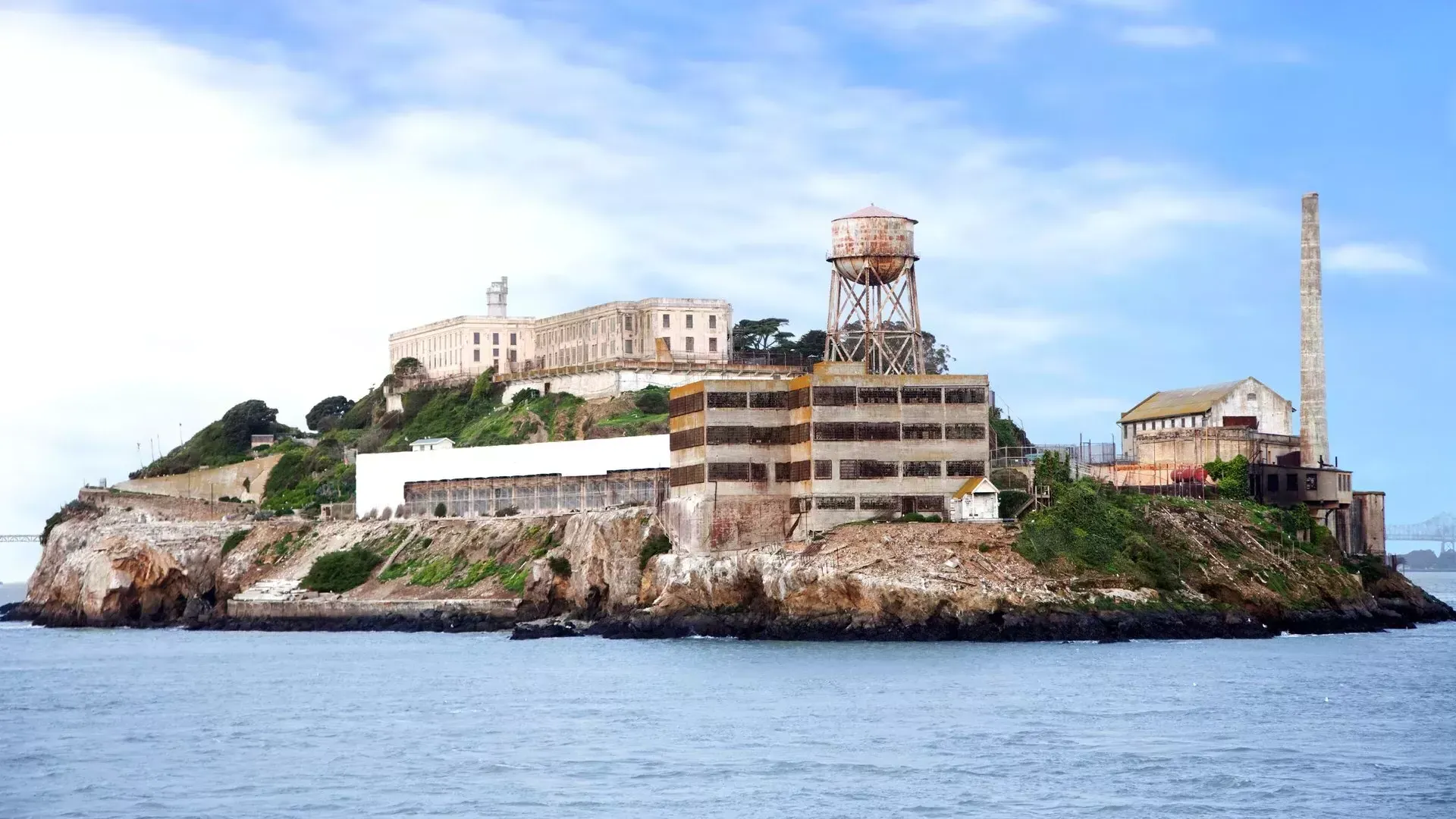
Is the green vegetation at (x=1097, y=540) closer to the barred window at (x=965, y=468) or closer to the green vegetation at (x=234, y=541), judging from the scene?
the barred window at (x=965, y=468)

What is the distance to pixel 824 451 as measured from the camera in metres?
87.8

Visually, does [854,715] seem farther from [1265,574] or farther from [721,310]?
[721,310]

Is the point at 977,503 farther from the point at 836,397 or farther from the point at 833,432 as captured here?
the point at 836,397

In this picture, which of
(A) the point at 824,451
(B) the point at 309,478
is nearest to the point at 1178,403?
(A) the point at 824,451

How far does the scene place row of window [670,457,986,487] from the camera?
87.9 meters

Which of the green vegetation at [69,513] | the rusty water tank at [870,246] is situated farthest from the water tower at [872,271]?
the green vegetation at [69,513]

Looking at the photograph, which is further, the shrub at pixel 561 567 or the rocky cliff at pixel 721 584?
the shrub at pixel 561 567

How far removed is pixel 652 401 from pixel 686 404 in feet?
119

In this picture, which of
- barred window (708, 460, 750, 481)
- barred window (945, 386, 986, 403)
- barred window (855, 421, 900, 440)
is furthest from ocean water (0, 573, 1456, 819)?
barred window (945, 386, 986, 403)

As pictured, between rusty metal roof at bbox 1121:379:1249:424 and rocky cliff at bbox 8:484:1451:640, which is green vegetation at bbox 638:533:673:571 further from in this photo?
rusty metal roof at bbox 1121:379:1249:424

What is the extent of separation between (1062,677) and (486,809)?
26683 mm

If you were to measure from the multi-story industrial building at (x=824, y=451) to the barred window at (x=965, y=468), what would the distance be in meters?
0.05

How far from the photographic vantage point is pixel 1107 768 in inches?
1810

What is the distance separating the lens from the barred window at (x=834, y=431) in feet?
288
